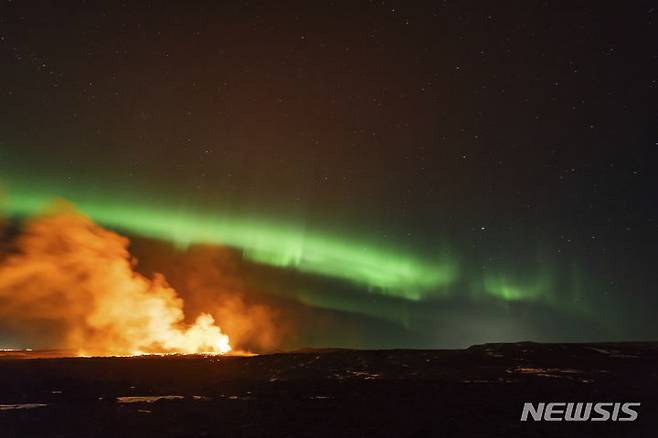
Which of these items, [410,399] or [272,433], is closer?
[272,433]

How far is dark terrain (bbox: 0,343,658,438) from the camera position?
16562 millimetres

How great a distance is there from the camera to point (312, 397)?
24.2m

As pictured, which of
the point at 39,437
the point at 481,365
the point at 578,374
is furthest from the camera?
the point at 481,365

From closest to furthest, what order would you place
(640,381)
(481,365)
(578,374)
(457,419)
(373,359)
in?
(457,419) → (640,381) → (578,374) → (481,365) → (373,359)

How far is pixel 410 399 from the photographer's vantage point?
23.4 m

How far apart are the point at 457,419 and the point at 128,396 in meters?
16.2

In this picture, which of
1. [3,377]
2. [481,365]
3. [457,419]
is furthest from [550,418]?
[3,377]

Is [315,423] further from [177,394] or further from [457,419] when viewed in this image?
[177,394]

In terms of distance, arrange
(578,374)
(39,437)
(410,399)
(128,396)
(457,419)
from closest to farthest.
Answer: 1. (39,437)
2. (457,419)
3. (410,399)
4. (128,396)
5. (578,374)

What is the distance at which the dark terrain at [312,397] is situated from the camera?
54.3ft

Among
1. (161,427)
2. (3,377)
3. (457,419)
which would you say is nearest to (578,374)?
(457,419)

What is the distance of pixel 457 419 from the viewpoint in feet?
59.7

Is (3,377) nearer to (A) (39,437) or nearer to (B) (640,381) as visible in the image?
(A) (39,437)

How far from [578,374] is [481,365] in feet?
31.6
